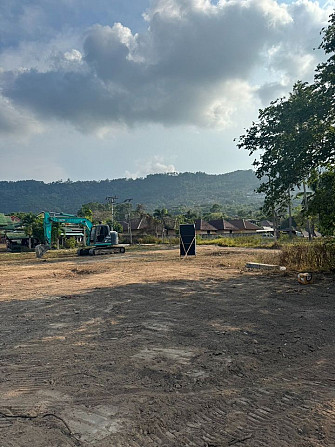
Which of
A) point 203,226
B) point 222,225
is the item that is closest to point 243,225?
point 222,225

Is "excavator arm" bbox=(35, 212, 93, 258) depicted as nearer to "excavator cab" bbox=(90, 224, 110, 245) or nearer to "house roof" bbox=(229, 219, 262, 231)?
"excavator cab" bbox=(90, 224, 110, 245)

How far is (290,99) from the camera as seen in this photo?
41.8 ft

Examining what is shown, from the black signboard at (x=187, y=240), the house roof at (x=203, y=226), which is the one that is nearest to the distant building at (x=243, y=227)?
the house roof at (x=203, y=226)

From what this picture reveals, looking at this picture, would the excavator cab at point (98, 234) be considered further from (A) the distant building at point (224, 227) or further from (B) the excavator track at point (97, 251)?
(A) the distant building at point (224, 227)

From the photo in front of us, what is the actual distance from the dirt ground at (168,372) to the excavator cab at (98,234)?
18.4 meters

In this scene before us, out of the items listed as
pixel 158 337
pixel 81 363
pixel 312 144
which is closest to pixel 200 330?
pixel 158 337

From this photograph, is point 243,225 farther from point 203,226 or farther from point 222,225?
point 203,226

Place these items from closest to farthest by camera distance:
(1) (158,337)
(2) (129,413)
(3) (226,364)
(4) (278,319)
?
(2) (129,413) < (3) (226,364) < (1) (158,337) < (4) (278,319)

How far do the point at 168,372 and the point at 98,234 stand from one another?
936 inches

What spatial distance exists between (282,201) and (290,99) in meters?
3.93

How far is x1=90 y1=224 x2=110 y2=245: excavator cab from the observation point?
27328 mm

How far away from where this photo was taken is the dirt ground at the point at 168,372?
Answer: 120 inches

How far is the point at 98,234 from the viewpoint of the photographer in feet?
90.0

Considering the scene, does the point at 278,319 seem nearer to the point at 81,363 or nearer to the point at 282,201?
the point at 81,363
